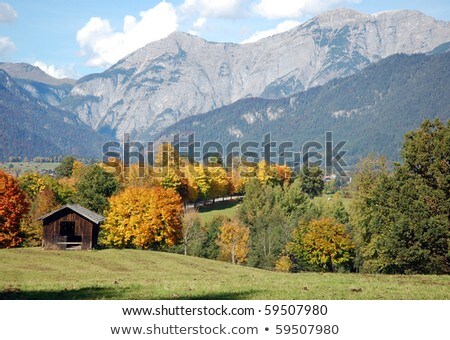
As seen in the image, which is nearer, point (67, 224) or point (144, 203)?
point (67, 224)

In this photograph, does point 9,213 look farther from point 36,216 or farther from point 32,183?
point 32,183

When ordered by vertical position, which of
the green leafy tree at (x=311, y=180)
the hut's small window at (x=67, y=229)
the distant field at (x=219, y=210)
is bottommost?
the hut's small window at (x=67, y=229)

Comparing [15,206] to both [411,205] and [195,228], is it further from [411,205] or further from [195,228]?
[411,205]

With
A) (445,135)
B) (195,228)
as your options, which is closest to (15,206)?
(195,228)

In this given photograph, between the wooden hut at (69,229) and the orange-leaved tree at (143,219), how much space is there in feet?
30.2

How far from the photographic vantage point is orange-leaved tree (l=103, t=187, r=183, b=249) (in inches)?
2778

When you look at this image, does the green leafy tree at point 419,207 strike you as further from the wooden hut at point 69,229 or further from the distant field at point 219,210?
the distant field at point 219,210

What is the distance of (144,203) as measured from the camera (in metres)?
71.7

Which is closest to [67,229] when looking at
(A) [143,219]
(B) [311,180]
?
(A) [143,219]

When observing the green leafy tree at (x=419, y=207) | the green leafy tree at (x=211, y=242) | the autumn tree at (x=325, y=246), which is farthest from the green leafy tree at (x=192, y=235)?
the green leafy tree at (x=419, y=207)

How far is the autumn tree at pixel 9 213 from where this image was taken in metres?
73.6

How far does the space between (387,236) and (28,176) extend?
93.8 meters
